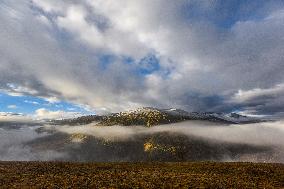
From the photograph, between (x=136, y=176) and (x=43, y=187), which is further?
(x=136, y=176)

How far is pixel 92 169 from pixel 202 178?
22.5 metres

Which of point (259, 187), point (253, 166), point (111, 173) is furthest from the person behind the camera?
point (253, 166)

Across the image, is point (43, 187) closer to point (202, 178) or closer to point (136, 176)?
point (136, 176)

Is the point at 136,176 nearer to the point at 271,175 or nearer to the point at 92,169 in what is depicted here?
the point at 92,169

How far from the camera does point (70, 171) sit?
224ft

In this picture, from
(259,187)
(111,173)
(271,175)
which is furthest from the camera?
(271,175)

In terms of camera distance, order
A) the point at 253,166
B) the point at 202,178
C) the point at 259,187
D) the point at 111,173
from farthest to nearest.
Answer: the point at 253,166 < the point at 111,173 < the point at 202,178 < the point at 259,187

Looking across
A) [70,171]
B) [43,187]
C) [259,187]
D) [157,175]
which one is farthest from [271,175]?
[43,187]

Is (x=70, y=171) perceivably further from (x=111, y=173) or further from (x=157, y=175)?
(x=157, y=175)

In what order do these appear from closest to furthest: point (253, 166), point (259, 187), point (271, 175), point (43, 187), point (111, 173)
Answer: point (43, 187)
point (259, 187)
point (111, 173)
point (271, 175)
point (253, 166)

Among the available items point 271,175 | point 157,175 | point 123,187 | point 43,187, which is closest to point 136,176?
point 157,175

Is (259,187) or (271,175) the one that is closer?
(259,187)

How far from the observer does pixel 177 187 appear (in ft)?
170

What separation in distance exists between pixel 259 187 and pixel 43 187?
101 ft
